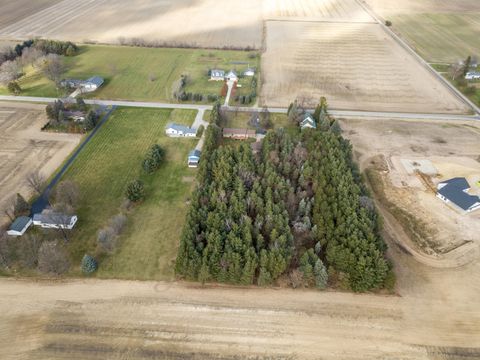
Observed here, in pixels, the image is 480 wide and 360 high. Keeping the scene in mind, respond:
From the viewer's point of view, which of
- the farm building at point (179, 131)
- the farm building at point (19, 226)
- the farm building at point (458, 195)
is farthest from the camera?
the farm building at point (179, 131)

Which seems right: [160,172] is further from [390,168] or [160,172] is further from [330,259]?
[390,168]

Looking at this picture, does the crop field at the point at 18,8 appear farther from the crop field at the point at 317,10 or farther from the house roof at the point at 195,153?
the house roof at the point at 195,153

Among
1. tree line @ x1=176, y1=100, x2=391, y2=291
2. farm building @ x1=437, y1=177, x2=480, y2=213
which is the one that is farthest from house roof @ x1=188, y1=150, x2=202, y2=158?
farm building @ x1=437, y1=177, x2=480, y2=213

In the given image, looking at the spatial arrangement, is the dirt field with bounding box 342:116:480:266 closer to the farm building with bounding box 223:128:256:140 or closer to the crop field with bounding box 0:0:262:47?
the farm building with bounding box 223:128:256:140

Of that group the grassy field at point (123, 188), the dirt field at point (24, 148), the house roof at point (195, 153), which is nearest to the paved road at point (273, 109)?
the grassy field at point (123, 188)

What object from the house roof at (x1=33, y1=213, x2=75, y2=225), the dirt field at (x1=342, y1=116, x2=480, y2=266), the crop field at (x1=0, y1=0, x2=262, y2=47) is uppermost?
the crop field at (x1=0, y1=0, x2=262, y2=47)
